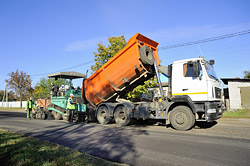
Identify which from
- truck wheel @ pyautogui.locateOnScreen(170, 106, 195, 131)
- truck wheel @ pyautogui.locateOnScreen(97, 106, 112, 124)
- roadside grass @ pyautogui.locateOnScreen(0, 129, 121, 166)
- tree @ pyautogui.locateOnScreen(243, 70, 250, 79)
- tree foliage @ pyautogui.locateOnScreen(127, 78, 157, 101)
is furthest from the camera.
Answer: tree @ pyautogui.locateOnScreen(243, 70, 250, 79)

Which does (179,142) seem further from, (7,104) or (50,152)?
(7,104)

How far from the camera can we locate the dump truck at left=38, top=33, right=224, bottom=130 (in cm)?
693

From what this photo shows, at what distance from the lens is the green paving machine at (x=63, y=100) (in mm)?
10648

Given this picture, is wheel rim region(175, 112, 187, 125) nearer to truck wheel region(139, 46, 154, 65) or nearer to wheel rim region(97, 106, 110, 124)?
truck wheel region(139, 46, 154, 65)

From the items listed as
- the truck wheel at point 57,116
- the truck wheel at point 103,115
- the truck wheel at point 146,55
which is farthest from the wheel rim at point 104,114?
the truck wheel at point 57,116

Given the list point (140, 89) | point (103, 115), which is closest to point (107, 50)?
point (140, 89)

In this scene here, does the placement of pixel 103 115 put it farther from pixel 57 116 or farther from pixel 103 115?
pixel 57 116

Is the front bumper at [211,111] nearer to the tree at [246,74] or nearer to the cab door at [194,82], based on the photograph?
the cab door at [194,82]

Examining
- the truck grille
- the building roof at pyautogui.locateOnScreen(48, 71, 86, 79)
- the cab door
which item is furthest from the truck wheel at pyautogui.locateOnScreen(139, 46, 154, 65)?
the building roof at pyautogui.locateOnScreen(48, 71, 86, 79)

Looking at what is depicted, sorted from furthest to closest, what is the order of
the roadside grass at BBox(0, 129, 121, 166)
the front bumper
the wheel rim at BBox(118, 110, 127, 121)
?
the wheel rim at BBox(118, 110, 127, 121) → the front bumper → the roadside grass at BBox(0, 129, 121, 166)

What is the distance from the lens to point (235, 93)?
1775 cm

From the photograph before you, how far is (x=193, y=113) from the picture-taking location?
7035 millimetres

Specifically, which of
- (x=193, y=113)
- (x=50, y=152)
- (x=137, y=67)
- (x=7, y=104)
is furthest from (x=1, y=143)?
(x=7, y=104)

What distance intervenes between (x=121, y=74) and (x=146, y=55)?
1.53 metres
